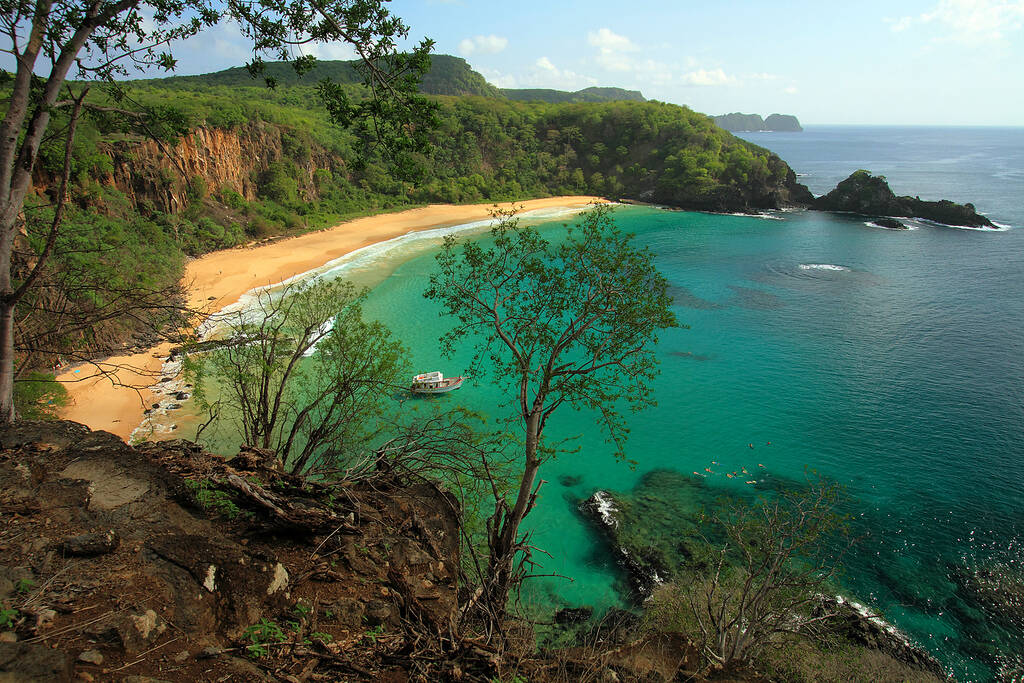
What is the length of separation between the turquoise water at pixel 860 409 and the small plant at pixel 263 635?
34.1ft

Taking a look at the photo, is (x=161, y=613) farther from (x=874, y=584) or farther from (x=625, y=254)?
(x=874, y=584)

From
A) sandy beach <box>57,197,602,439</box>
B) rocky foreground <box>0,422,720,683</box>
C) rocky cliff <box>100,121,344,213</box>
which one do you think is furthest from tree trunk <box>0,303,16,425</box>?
rocky cliff <box>100,121,344,213</box>

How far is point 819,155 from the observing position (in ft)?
515

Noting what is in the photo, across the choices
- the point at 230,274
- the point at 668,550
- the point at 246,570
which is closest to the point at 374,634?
the point at 246,570

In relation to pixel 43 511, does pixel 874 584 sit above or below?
below

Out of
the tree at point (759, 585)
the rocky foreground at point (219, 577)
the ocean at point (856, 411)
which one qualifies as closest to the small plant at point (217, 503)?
the rocky foreground at point (219, 577)

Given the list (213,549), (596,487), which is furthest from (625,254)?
(596,487)

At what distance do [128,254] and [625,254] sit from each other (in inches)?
1129

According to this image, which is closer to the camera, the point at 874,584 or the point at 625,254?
the point at 625,254

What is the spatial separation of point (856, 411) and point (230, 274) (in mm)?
38297

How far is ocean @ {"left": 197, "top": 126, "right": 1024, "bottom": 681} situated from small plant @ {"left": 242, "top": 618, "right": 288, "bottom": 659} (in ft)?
33.8

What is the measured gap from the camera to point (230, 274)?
36.8m

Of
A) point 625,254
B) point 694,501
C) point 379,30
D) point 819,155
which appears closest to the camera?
point 379,30

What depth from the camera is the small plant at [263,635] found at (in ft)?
15.2
